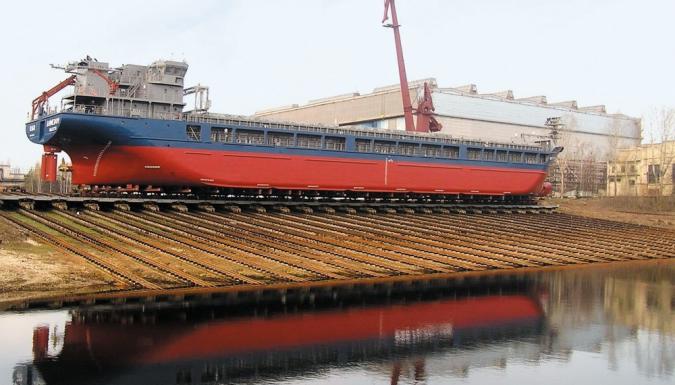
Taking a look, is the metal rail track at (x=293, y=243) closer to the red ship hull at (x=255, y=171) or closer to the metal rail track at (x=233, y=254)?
the metal rail track at (x=233, y=254)

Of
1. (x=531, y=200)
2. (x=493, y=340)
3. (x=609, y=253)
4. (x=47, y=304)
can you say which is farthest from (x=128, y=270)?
(x=531, y=200)

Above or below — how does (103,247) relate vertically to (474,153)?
below

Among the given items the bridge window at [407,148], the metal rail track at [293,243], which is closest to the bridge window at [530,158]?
the bridge window at [407,148]

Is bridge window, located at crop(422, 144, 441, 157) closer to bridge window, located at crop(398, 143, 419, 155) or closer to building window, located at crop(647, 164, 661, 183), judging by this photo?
bridge window, located at crop(398, 143, 419, 155)

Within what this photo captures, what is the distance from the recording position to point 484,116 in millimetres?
110688

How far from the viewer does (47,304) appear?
19734 millimetres

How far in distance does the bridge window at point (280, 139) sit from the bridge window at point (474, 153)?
2005 cm

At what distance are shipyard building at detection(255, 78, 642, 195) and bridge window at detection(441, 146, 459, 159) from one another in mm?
39967

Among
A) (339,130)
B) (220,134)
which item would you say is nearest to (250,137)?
(220,134)

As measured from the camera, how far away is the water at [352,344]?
1426 cm

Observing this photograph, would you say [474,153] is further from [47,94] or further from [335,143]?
[47,94]

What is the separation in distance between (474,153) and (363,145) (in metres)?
13.8

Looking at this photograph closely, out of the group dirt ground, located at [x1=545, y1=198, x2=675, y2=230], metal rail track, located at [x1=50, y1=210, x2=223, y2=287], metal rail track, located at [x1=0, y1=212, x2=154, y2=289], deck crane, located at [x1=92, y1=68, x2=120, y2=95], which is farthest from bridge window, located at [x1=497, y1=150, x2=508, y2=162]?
metal rail track, located at [x1=0, y1=212, x2=154, y2=289]

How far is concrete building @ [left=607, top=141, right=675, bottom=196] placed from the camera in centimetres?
8902
